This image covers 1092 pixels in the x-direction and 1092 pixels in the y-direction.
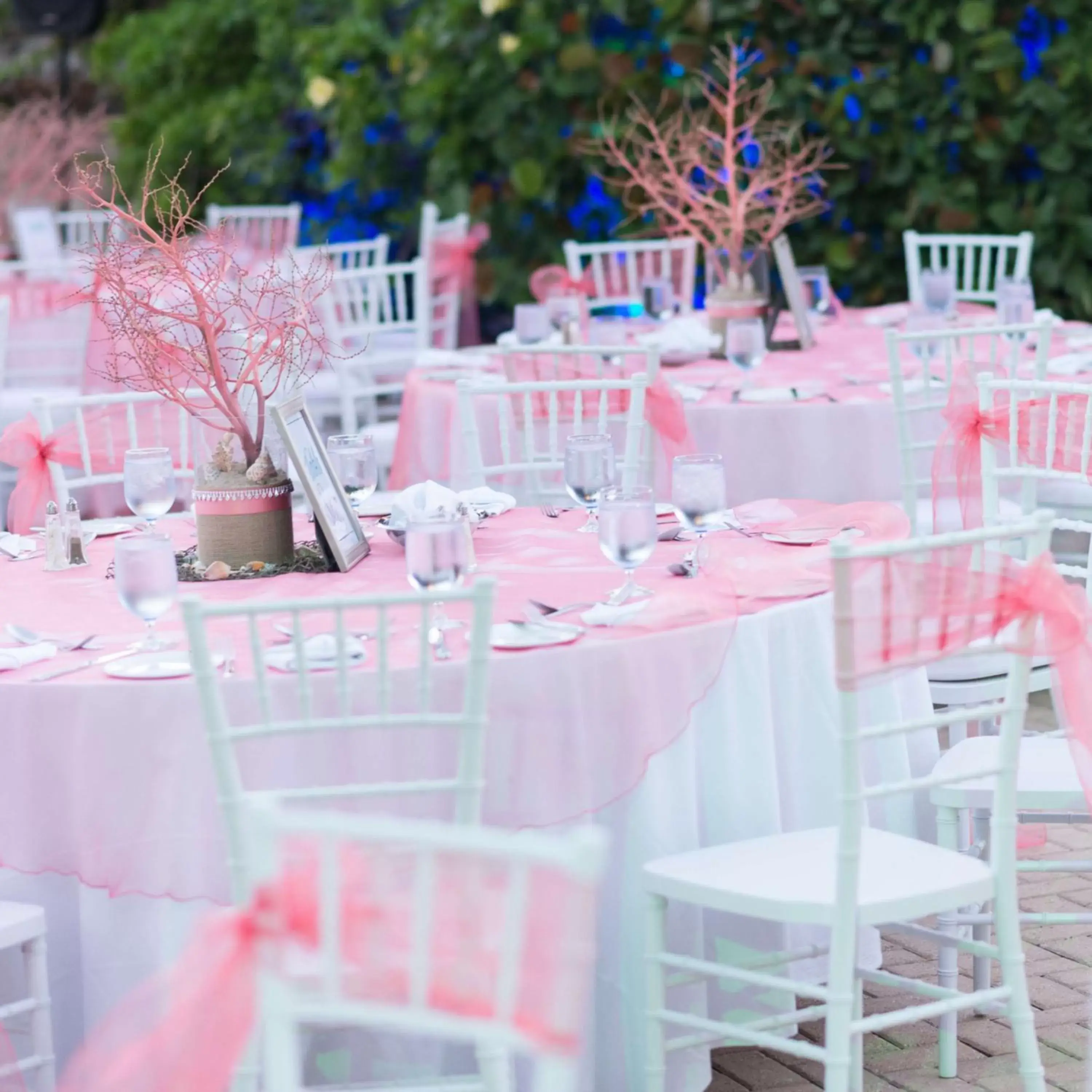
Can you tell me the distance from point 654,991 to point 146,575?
0.86m

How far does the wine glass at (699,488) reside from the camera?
8.89 feet

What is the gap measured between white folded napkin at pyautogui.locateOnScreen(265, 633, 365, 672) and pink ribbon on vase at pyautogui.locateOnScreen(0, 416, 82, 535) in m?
1.05

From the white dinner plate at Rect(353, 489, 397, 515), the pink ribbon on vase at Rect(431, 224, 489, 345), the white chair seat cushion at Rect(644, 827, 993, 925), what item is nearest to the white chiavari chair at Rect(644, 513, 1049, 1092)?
the white chair seat cushion at Rect(644, 827, 993, 925)

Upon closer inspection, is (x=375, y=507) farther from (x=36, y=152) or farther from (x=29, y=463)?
(x=36, y=152)

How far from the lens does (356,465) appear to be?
9.93ft

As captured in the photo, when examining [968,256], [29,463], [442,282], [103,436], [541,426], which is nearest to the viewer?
[29,463]

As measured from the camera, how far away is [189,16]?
31.9 feet

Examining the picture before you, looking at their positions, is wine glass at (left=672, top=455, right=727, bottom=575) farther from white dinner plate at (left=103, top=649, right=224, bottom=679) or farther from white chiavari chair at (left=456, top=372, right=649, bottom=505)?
white dinner plate at (left=103, top=649, right=224, bottom=679)

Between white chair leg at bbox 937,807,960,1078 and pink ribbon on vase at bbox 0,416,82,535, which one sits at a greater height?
pink ribbon on vase at bbox 0,416,82,535

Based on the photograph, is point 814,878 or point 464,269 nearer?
point 814,878

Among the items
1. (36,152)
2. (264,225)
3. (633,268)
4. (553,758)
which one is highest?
(36,152)

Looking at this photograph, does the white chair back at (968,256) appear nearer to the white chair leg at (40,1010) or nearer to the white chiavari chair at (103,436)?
the white chiavari chair at (103,436)

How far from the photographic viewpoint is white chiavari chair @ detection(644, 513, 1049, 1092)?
2.16 meters

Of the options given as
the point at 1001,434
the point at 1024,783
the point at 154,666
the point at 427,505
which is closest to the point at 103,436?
the point at 427,505
